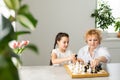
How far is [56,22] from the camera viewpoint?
441cm

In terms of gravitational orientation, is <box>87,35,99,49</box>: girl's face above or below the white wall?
below

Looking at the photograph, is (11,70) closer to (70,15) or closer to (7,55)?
(7,55)

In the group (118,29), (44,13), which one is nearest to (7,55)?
(44,13)

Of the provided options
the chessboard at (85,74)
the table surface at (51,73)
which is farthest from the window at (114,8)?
the chessboard at (85,74)

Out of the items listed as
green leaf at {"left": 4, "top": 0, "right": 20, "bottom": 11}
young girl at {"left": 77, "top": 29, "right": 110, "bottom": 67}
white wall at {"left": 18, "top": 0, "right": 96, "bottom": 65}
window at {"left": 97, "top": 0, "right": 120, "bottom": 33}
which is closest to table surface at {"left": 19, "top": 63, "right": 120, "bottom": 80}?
young girl at {"left": 77, "top": 29, "right": 110, "bottom": 67}

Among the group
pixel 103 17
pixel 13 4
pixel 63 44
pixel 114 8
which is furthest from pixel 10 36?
pixel 114 8

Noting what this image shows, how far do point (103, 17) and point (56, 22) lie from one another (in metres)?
0.86

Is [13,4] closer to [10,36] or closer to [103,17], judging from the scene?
[10,36]

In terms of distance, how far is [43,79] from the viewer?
2010 millimetres

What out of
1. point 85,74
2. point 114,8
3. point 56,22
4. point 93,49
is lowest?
point 85,74

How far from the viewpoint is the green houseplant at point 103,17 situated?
456 cm

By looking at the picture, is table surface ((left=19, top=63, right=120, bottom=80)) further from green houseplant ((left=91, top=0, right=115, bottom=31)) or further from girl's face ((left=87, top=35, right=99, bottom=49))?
green houseplant ((left=91, top=0, right=115, bottom=31))

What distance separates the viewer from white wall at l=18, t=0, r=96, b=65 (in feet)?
14.3

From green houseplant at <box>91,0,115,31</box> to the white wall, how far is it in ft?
0.47
